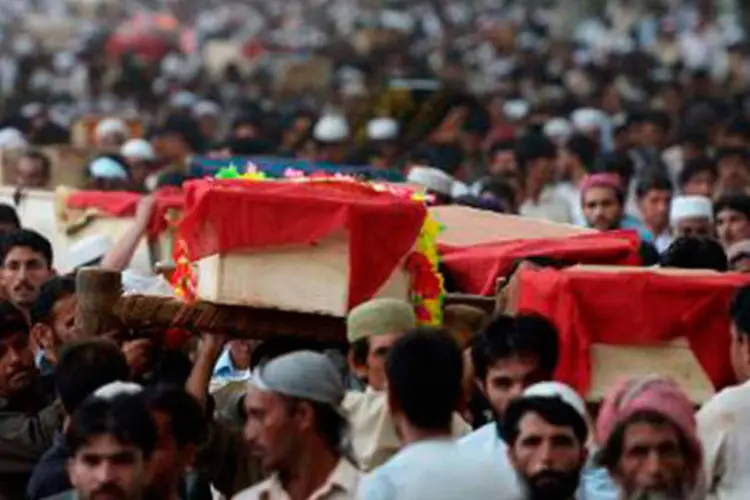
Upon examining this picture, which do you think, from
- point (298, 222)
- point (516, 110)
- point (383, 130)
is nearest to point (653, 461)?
point (298, 222)

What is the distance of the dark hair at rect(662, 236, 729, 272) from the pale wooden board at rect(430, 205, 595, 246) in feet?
1.23

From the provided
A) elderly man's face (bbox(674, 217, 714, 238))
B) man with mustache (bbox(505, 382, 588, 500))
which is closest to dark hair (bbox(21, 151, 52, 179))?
elderly man's face (bbox(674, 217, 714, 238))

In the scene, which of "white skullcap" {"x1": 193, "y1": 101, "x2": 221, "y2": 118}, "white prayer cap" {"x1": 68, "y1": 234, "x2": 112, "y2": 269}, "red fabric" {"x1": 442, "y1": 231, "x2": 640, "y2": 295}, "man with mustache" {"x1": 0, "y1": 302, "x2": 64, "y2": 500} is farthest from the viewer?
"white skullcap" {"x1": 193, "y1": 101, "x2": 221, "y2": 118}

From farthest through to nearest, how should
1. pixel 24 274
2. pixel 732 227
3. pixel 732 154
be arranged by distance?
1. pixel 732 154
2. pixel 732 227
3. pixel 24 274

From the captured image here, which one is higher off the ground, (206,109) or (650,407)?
(206,109)

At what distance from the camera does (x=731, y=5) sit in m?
56.3

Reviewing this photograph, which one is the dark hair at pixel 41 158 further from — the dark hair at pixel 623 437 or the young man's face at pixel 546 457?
the dark hair at pixel 623 437

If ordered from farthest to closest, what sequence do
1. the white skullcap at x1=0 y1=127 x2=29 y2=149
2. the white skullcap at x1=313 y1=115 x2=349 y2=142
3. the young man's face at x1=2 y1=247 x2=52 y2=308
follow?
the white skullcap at x1=313 y1=115 x2=349 y2=142 → the white skullcap at x1=0 y1=127 x2=29 y2=149 → the young man's face at x1=2 y1=247 x2=52 y2=308

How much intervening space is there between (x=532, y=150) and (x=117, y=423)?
43.4 ft

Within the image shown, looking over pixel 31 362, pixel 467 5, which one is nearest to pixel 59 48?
pixel 467 5

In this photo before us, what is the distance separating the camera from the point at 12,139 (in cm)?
2652

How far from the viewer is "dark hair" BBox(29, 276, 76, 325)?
605 inches

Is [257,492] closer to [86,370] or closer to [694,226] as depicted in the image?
[86,370]

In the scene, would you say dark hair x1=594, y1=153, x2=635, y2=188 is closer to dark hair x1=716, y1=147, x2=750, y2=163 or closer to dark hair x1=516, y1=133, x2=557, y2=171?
dark hair x1=516, y1=133, x2=557, y2=171
